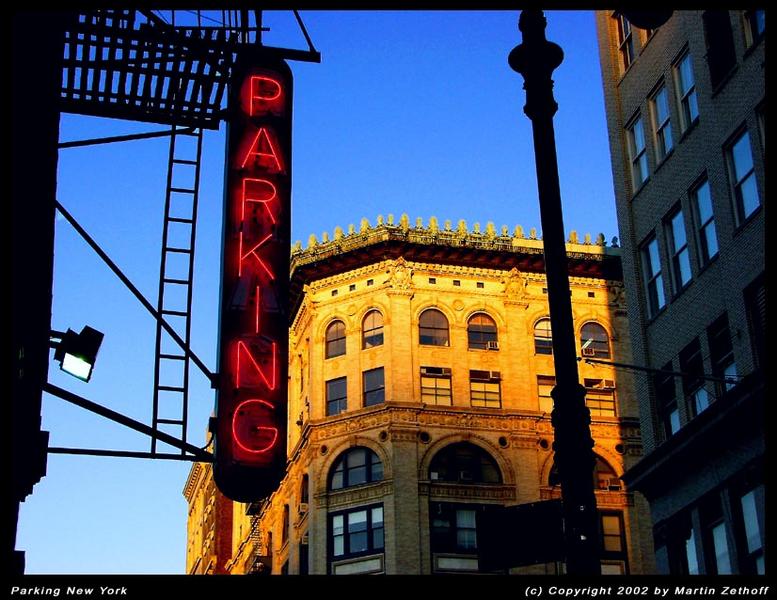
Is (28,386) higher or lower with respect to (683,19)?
lower

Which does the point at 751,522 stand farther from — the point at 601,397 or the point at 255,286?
the point at 601,397

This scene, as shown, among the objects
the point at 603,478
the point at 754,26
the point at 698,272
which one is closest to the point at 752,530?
the point at 698,272

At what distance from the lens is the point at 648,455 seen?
102ft

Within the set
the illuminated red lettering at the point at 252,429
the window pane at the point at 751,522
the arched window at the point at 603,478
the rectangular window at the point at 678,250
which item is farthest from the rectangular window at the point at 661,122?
the arched window at the point at 603,478

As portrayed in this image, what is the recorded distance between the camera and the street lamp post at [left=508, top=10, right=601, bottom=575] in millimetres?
9992

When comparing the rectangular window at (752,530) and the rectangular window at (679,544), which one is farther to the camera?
the rectangular window at (679,544)

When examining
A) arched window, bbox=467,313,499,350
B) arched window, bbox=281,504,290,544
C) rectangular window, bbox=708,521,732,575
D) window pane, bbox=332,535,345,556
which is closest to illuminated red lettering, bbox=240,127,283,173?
rectangular window, bbox=708,521,732,575

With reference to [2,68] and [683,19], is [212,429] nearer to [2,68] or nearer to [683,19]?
[2,68]

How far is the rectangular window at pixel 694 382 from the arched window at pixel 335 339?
1284 inches

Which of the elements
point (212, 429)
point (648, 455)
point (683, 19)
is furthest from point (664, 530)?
point (212, 429)

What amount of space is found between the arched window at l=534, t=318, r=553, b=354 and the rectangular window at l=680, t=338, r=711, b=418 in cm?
3082

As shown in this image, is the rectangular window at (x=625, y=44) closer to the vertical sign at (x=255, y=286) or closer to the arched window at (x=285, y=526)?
the vertical sign at (x=255, y=286)

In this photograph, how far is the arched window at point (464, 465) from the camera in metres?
58.4

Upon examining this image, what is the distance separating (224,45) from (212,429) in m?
5.85
